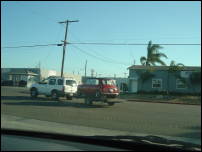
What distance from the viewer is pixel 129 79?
4478 cm

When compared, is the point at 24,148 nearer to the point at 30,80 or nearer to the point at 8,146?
the point at 8,146

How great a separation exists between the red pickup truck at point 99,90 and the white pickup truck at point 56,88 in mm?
4319

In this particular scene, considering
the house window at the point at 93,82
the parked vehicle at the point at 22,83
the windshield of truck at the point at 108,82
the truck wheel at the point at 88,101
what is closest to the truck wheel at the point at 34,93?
the house window at the point at 93,82

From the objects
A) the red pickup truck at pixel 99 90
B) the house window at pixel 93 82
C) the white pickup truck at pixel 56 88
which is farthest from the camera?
the white pickup truck at pixel 56 88

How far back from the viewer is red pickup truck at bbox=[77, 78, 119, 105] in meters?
24.8

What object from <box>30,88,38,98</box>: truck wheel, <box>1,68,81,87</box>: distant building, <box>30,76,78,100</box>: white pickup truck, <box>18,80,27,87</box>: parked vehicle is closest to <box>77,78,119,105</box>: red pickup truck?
<box>30,76,78,100</box>: white pickup truck

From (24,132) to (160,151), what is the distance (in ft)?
4.74

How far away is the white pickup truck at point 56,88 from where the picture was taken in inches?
1183

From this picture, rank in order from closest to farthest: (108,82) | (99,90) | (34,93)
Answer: (99,90)
(108,82)
(34,93)

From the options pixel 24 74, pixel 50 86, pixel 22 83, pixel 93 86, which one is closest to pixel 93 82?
pixel 93 86

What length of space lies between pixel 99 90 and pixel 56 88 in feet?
21.4

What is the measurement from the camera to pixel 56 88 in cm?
3058

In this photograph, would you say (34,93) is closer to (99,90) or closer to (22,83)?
(99,90)

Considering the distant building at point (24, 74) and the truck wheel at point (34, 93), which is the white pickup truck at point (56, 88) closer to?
the truck wheel at point (34, 93)
